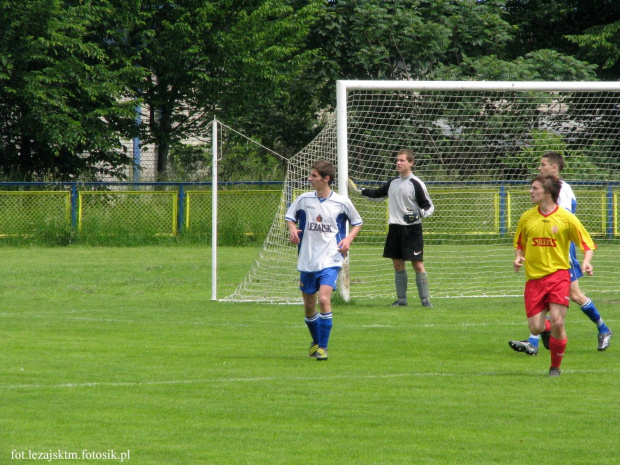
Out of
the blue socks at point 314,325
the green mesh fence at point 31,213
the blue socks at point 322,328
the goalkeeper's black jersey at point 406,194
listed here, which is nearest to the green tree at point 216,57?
the green mesh fence at point 31,213

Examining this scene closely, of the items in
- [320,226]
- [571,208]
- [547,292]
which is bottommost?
[547,292]

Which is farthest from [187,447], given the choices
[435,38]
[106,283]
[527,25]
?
[527,25]

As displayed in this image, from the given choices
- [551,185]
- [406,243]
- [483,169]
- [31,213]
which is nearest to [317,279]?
[551,185]

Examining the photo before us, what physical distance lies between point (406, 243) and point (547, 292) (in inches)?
181

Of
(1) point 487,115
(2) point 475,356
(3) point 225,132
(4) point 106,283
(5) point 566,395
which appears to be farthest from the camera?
(3) point 225,132

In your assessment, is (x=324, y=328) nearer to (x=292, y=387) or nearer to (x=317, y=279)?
(x=317, y=279)

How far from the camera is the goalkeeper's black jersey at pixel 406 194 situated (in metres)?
12.1

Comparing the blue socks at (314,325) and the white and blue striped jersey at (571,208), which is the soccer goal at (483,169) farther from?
the blue socks at (314,325)

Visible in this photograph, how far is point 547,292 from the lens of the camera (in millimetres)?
7652

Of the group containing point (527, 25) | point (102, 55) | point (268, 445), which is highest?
point (527, 25)

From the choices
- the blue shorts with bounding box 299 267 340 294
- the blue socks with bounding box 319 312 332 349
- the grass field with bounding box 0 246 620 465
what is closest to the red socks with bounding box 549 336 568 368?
the grass field with bounding box 0 246 620 465

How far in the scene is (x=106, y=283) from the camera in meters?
15.4

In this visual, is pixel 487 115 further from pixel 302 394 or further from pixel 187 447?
pixel 187 447

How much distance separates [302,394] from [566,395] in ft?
6.03
